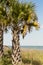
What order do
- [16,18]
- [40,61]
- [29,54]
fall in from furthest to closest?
1. [29,54]
2. [40,61]
3. [16,18]

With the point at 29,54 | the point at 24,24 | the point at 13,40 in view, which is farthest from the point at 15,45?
the point at 29,54

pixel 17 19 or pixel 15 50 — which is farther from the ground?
pixel 17 19

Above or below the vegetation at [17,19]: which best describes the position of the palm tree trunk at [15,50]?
below

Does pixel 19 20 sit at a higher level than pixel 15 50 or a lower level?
higher

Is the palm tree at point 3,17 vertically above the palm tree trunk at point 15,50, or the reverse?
the palm tree at point 3,17

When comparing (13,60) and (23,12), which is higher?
(23,12)

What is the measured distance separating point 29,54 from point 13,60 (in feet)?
29.6

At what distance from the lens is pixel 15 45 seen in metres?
21.4

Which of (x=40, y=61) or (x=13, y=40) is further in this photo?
(x=40, y=61)

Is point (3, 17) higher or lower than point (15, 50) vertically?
higher

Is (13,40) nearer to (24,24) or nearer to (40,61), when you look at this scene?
(24,24)

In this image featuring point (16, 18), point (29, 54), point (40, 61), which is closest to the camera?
point (16, 18)

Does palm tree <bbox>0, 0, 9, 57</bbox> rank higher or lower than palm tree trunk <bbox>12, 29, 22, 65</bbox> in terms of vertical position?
higher

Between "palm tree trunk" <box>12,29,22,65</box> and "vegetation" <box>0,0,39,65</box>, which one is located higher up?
"vegetation" <box>0,0,39,65</box>
